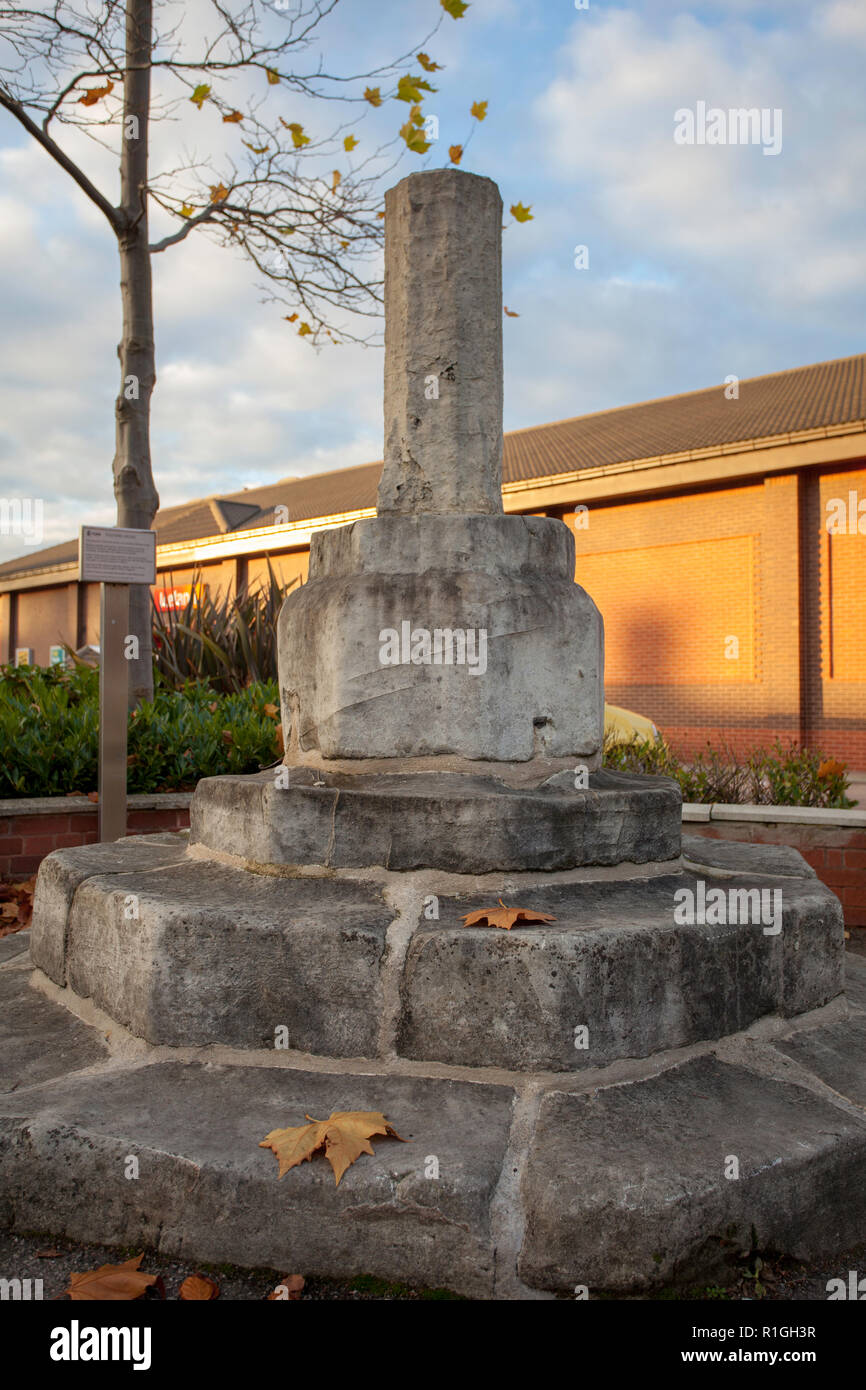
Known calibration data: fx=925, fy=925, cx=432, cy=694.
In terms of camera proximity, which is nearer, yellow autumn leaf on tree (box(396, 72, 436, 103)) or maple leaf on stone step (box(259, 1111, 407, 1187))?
maple leaf on stone step (box(259, 1111, 407, 1187))

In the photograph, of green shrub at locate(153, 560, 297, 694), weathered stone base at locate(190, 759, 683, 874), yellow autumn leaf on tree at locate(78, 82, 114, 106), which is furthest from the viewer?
green shrub at locate(153, 560, 297, 694)

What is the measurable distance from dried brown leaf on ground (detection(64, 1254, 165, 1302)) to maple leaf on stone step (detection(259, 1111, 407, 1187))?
0.29 metres

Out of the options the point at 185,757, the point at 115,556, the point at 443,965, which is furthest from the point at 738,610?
the point at 443,965

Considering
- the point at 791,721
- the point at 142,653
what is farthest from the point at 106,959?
the point at 791,721

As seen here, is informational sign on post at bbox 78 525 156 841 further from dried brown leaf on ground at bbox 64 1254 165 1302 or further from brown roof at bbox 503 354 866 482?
brown roof at bbox 503 354 866 482

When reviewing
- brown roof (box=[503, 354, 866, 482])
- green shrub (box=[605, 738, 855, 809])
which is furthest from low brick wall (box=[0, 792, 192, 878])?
brown roof (box=[503, 354, 866, 482])

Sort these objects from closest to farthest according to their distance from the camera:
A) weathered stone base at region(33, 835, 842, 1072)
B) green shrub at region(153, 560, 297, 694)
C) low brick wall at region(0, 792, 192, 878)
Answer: weathered stone base at region(33, 835, 842, 1072) < low brick wall at region(0, 792, 192, 878) < green shrub at region(153, 560, 297, 694)

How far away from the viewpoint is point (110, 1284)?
1667 millimetres

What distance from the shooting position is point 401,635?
2738mm

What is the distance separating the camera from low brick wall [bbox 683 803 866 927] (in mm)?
4578

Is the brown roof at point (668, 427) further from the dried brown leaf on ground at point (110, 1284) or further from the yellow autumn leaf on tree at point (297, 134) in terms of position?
the dried brown leaf on ground at point (110, 1284)

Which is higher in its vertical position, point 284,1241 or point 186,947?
point 186,947
